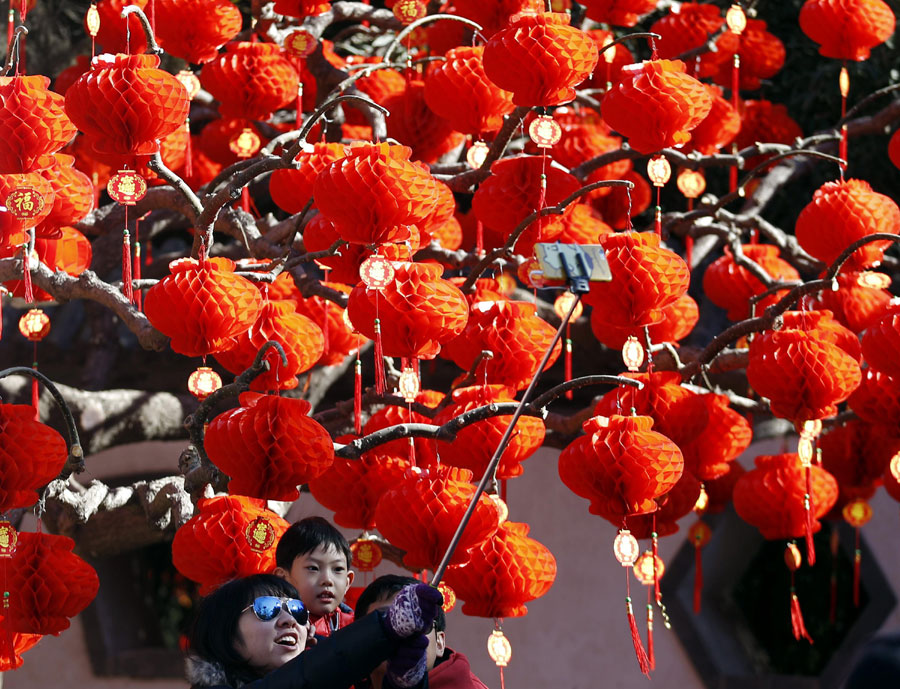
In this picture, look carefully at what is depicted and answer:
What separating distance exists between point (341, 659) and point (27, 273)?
184 centimetres

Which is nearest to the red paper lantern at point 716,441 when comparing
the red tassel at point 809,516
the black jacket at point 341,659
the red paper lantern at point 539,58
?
the red tassel at point 809,516

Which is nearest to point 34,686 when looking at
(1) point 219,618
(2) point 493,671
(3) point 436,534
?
(2) point 493,671

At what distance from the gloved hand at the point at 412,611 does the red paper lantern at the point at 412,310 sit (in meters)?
1.27

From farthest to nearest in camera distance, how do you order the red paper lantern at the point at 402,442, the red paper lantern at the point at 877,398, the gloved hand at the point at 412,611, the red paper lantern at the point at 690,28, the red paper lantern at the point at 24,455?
1. the red paper lantern at the point at 690,28
2. the red paper lantern at the point at 877,398
3. the red paper lantern at the point at 402,442
4. the red paper lantern at the point at 24,455
5. the gloved hand at the point at 412,611

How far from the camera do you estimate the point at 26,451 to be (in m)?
3.18

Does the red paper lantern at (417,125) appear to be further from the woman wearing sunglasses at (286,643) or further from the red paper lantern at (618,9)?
the woman wearing sunglasses at (286,643)

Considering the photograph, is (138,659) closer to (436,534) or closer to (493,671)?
(493,671)

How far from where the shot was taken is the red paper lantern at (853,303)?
4109 millimetres

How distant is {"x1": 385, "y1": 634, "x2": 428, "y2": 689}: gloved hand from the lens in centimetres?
196

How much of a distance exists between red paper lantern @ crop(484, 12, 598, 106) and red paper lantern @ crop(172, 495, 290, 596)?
1.10 m

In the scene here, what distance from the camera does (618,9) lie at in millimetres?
4066

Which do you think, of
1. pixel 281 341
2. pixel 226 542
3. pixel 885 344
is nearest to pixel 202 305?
pixel 281 341

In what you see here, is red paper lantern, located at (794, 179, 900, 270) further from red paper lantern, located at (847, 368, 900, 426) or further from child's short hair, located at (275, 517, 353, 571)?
child's short hair, located at (275, 517, 353, 571)

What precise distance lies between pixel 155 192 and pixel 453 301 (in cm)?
102
